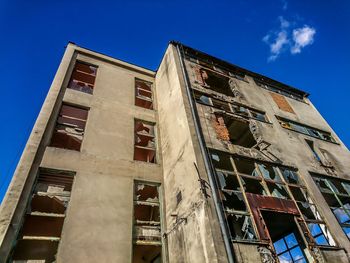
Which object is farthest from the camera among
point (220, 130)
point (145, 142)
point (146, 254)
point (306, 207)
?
point (145, 142)

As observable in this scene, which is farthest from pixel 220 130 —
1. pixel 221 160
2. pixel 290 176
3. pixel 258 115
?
pixel 258 115

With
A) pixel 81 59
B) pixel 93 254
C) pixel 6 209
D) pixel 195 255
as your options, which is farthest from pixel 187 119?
pixel 81 59

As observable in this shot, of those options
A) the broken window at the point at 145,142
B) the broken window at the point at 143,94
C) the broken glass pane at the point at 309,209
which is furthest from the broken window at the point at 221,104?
the broken glass pane at the point at 309,209

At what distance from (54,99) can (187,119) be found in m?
6.26

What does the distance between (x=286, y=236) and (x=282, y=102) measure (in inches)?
388

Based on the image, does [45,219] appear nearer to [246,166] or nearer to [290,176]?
[246,166]

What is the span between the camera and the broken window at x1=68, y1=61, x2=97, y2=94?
45.1ft

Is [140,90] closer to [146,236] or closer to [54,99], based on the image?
[54,99]

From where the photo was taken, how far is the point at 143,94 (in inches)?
609

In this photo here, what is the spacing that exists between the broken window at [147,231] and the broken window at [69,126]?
3.74m

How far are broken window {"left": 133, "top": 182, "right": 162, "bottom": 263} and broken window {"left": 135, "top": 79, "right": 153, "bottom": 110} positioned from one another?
5.95 metres

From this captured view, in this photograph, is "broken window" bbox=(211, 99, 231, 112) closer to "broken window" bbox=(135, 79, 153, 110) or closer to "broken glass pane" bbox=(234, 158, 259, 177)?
"broken glass pane" bbox=(234, 158, 259, 177)

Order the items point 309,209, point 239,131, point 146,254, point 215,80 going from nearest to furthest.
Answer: point 146,254
point 309,209
point 239,131
point 215,80

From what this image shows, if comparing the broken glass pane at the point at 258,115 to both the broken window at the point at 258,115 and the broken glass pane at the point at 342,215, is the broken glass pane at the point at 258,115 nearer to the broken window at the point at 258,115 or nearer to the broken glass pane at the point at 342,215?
the broken window at the point at 258,115
